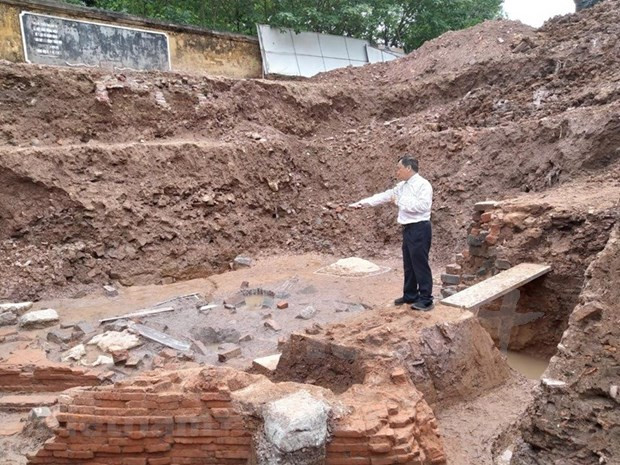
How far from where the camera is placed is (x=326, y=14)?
54.4 feet

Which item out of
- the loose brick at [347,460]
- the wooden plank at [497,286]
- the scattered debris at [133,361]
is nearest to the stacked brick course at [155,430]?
the loose brick at [347,460]

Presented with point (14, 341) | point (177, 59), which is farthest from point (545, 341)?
point (177, 59)

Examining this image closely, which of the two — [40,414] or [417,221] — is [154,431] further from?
[417,221]

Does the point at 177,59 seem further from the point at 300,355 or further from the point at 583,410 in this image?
the point at 583,410

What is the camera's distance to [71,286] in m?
8.54

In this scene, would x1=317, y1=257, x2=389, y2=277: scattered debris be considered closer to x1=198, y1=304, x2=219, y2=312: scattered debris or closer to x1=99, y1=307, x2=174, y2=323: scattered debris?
x1=198, y1=304, x2=219, y2=312: scattered debris

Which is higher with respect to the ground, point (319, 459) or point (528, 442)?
point (528, 442)

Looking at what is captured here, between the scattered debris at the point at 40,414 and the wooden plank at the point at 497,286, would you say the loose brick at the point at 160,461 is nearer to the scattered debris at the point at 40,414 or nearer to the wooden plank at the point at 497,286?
the scattered debris at the point at 40,414

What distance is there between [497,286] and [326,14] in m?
13.1

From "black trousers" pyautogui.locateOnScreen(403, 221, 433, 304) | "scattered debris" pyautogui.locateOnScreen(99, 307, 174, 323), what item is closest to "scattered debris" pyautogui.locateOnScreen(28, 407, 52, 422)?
"scattered debris" pyautogui.locateOnScreen(99, 307, 174, 323)

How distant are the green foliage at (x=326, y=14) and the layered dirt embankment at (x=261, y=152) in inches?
156

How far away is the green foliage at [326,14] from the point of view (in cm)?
1627

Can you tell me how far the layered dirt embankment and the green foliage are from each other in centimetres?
396

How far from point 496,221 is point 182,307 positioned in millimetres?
4500
